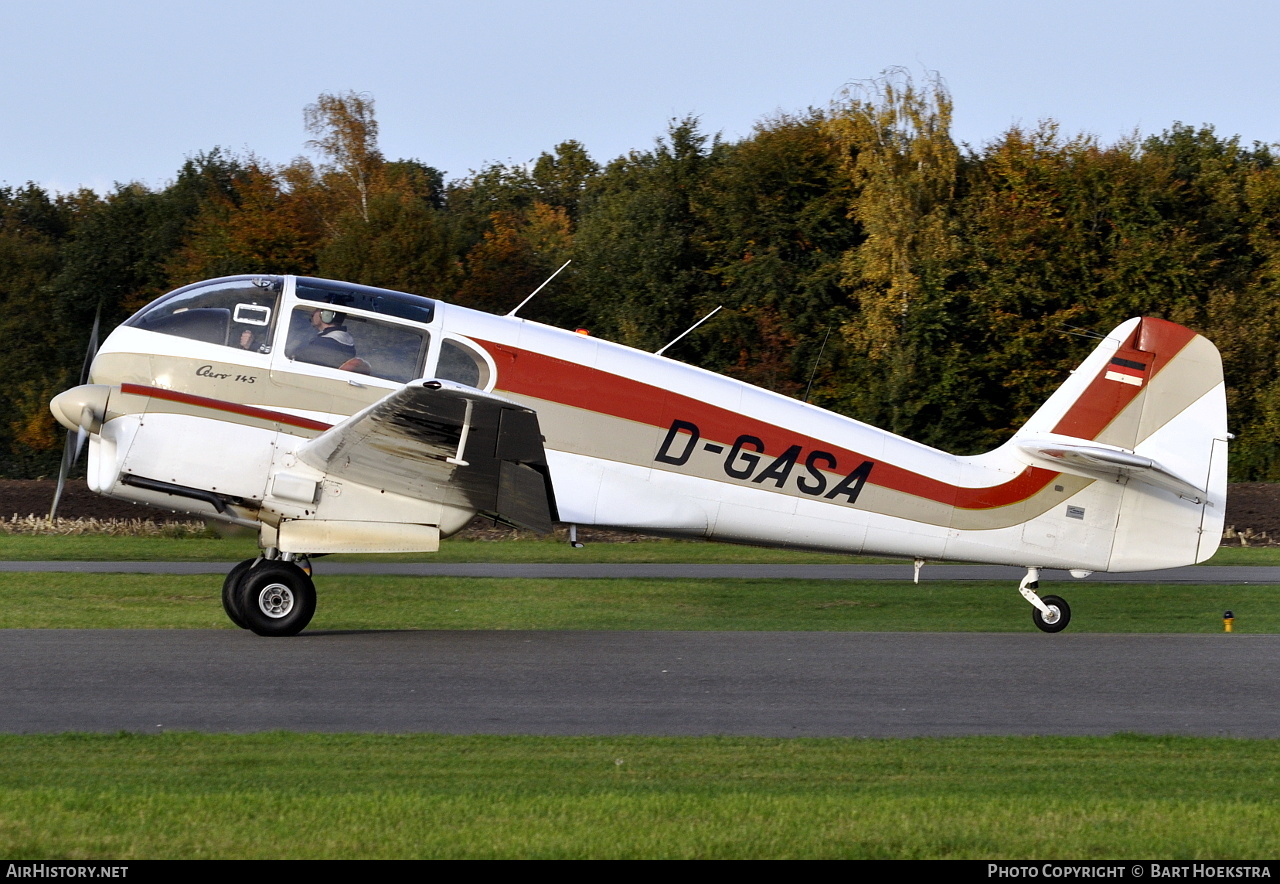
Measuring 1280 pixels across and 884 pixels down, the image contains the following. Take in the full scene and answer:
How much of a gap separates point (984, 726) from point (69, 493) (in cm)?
2306

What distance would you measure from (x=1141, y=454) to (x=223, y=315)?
9.08 metres

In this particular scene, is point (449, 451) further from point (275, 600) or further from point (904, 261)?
point (904, 261)

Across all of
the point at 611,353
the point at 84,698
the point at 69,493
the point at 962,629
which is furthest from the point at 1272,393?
the point at 84,698

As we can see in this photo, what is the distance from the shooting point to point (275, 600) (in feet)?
37.2

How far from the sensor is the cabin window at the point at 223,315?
11.3m

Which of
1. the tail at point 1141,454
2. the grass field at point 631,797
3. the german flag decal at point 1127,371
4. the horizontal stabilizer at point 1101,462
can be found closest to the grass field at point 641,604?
the tail at point 1141,454

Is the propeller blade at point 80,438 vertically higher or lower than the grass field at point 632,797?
higher

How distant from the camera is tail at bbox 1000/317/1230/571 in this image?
1280 centimetres

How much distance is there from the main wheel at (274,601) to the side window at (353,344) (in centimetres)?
191

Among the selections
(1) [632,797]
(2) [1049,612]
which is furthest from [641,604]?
(1) [632,797]

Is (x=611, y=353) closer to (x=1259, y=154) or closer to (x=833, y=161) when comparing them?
(x=833, y=161)

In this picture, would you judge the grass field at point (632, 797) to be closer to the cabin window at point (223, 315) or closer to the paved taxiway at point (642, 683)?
the paved taxiway at point (642, 683)

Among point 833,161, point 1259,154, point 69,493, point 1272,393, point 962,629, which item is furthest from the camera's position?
point 1259,154
